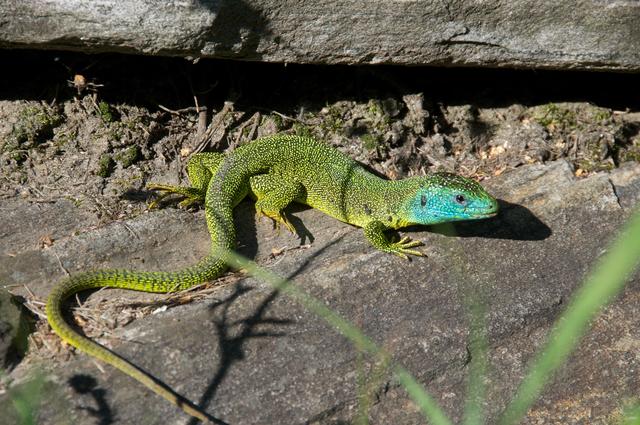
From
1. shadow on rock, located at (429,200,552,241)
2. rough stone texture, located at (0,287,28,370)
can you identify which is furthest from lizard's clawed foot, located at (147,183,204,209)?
shadow on rock, located at (429,200,552,241)

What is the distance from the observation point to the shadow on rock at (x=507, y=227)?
5332 mm

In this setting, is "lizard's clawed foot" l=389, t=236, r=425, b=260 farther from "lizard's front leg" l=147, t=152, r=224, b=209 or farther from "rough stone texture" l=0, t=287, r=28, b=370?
"rough stone texture" l=0, t=287, r=28, b=370

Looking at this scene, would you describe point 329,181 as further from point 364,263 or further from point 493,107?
point 493,107

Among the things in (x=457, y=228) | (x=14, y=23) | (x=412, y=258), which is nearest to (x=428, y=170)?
(x=457, y=228)

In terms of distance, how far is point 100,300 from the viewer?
14.8 ft

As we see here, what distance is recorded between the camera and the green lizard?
16.7ft

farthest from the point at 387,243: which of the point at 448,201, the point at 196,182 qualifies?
the point at 196,182

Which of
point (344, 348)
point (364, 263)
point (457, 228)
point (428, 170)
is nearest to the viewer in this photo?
point (344, 348)

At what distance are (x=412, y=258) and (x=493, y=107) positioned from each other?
194cm

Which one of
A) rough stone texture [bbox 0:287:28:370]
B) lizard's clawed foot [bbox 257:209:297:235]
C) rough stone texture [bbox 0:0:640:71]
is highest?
rough stone texture [bbox 0:0:640:71]

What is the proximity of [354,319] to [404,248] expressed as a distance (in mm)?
830

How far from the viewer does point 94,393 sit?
13.0 feet

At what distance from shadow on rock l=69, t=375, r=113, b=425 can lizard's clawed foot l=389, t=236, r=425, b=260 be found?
7.23 ft

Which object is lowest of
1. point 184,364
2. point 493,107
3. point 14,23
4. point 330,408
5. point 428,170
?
point 330,408
